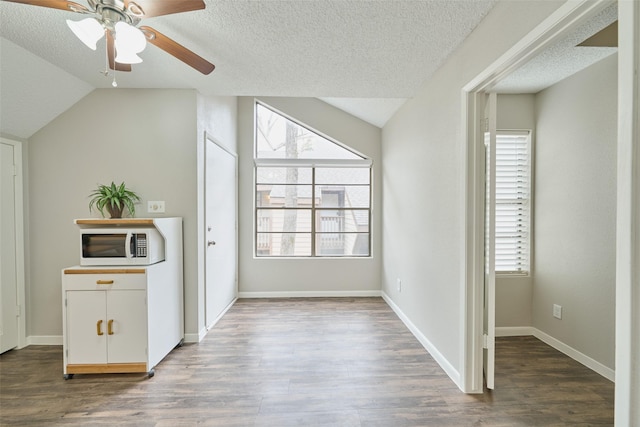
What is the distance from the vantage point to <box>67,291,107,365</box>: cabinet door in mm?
2191

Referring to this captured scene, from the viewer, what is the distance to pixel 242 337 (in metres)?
2.92

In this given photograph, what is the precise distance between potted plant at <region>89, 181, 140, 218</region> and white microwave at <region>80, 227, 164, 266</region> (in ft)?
0.95

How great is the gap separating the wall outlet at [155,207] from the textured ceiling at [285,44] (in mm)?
1121

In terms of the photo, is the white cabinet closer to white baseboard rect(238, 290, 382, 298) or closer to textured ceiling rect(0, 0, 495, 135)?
textured ceiling rect(0, 0, 495, 135)

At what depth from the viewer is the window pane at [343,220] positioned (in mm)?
4517

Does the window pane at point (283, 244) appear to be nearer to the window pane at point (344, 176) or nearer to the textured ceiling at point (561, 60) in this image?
the window pane at point (344, 176)

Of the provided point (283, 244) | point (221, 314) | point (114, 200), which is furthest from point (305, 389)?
point (283, 244)

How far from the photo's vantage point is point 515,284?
2.94 meters

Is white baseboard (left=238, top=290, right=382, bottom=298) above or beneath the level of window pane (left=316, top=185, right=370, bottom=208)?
beneath

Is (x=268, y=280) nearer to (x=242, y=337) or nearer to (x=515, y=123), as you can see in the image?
(x=242, y=337)

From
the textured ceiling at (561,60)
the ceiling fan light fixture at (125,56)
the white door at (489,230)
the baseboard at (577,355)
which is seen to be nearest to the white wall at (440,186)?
the white door at (489,230)

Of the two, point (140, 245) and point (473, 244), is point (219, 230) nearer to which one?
point (140, 245)

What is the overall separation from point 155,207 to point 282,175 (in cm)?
208

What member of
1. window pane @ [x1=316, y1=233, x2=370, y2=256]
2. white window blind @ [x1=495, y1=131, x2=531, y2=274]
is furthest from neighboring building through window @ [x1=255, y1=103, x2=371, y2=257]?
white window blind @ [x1=495, y1=131, x2=531, y2=274]
